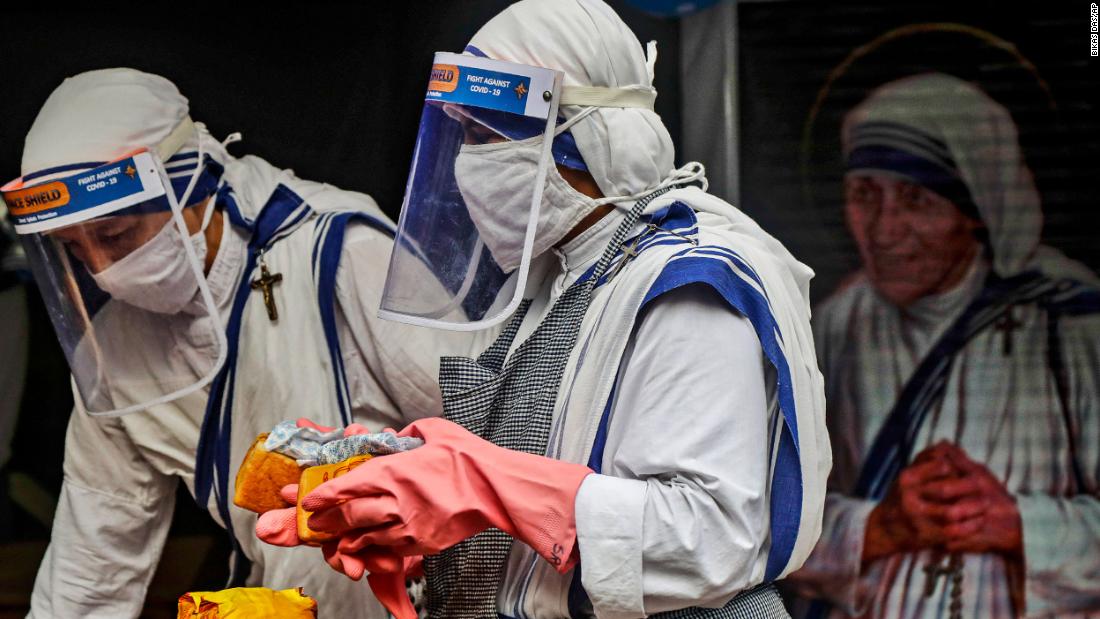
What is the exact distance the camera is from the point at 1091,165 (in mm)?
2701

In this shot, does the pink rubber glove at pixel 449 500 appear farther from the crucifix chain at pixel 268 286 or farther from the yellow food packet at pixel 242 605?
the crucifix chain at pixel 268 286

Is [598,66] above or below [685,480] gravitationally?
above

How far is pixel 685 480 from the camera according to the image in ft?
4.63

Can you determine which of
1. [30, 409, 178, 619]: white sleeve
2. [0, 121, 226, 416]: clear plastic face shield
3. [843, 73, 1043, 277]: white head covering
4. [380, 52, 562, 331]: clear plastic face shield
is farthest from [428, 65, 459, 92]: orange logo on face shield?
[843, 73, 1043, 277]: white head covering

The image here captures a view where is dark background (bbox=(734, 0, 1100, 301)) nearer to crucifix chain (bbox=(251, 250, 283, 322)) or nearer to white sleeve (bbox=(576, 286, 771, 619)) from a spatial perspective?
crucifix chain (bbox=(251, 250, 283, 322))

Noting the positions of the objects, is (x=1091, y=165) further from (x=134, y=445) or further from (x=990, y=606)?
(x=134, y=445)

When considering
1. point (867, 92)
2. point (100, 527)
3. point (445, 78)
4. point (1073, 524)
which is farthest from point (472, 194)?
point (1073, 524)

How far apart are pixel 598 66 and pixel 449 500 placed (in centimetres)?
65

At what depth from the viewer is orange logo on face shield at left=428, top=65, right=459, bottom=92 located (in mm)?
1677

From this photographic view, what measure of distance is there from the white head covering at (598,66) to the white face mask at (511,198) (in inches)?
Answer: 2.2

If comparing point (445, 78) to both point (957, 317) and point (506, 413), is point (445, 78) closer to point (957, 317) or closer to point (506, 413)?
point (506, 413)

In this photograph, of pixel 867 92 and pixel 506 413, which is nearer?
pixel 506 413

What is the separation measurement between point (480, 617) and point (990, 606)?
1.61 metres


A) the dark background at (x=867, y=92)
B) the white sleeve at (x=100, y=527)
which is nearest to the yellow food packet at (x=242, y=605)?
the white sleeve at (x=100, y=527)
